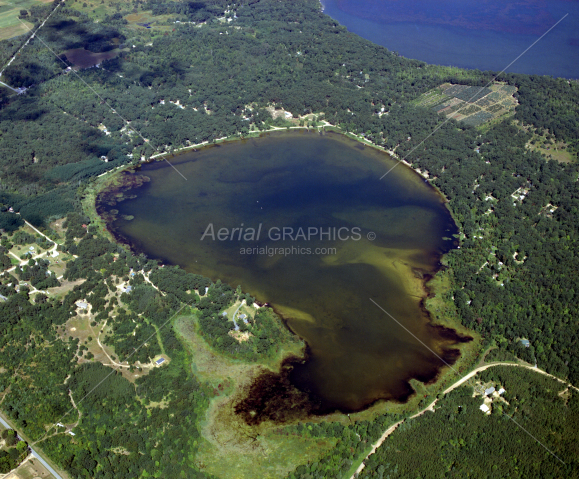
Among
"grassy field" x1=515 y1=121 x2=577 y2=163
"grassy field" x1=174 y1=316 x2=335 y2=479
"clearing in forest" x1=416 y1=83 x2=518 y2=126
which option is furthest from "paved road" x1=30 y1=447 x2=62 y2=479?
"clearing in forest" x1=416 y1=83 x2=518 y2=126

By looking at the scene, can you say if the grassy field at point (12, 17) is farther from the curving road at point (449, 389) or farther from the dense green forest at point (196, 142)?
the curving road at point (449, 389)

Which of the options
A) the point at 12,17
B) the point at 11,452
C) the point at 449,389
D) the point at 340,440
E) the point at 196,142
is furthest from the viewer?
the point at 12,17

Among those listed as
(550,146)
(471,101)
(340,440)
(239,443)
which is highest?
(340,440)

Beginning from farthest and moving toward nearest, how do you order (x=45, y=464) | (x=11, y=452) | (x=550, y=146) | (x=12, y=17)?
(x=12, y=17)
(x=550, y=146)
(x=11, y=452)
(x=45, y=464)

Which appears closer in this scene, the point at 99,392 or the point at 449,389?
the point at 99,392

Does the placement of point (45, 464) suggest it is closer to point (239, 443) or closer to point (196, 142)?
point (239, 443)

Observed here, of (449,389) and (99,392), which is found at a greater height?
(99,392)

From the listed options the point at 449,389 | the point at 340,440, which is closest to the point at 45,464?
the point at 340,440
